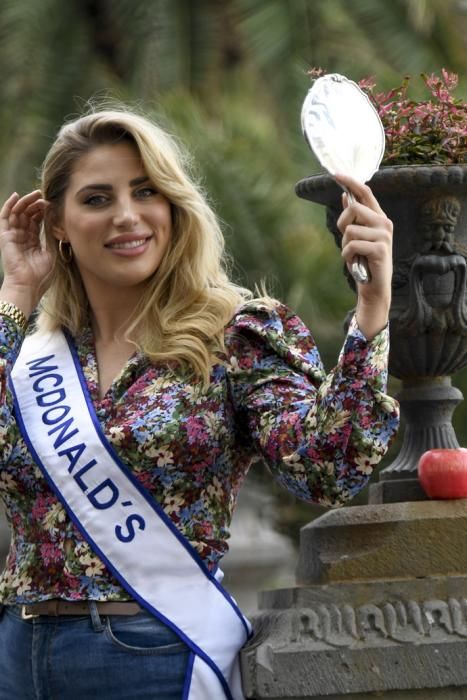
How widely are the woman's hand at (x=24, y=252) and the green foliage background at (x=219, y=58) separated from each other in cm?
557

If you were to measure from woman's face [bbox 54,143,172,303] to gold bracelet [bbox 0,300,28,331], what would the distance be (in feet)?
0.58

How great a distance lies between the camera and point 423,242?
367cm

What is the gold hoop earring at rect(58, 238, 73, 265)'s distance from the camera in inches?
135

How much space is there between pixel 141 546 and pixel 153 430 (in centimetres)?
24

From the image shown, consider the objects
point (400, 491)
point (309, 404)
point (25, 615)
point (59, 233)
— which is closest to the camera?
point (309, 404)

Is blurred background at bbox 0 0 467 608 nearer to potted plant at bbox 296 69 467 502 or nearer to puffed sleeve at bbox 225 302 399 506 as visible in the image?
potted plant at bbox 296 69 467 502

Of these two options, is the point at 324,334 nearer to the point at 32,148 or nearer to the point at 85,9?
the point at 32,148

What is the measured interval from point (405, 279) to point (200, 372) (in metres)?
0.87

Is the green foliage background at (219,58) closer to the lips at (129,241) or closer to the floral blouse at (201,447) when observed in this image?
the lips at (129,241)

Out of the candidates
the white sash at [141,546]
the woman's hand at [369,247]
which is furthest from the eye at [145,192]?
the woman's hand at [369,247]

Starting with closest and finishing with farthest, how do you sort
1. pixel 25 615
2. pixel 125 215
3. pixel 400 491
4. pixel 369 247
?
1. pixel 369 247
2. pixel 25 615
3. pixel 125 215
4. pixel 400 491

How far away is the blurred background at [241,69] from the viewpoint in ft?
29.2

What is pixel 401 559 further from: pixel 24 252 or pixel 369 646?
pixel 24 252

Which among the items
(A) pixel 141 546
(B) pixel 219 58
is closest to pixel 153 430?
(A) pixel 141 546
